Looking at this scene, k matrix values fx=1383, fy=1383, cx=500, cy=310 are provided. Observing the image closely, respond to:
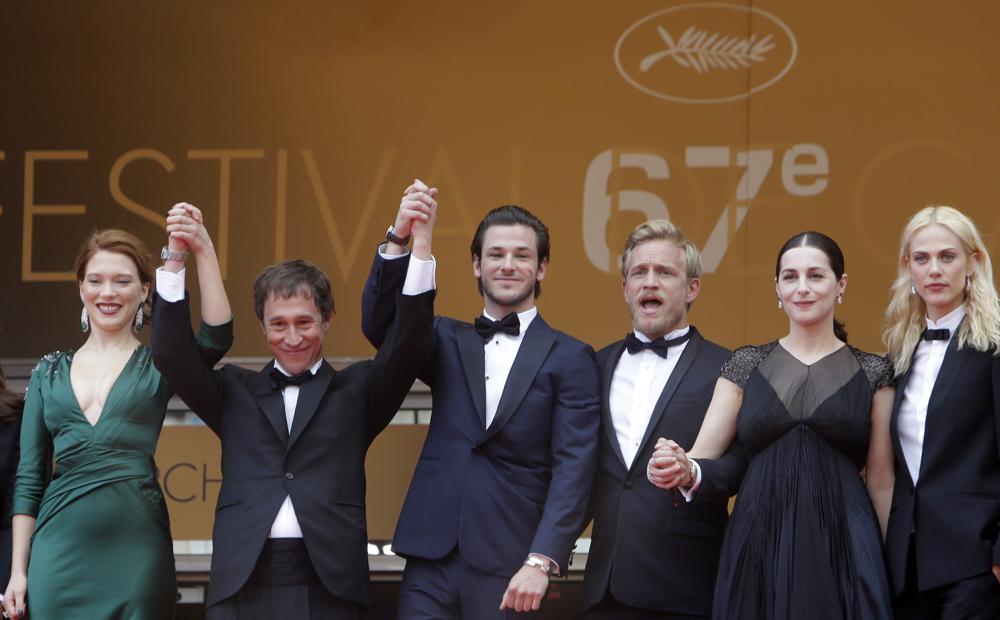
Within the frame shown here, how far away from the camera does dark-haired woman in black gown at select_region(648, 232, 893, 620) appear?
4000 millimetres

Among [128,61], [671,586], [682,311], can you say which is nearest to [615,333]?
[682,311]

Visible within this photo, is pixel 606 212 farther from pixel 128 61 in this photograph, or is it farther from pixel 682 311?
pixel 128 61

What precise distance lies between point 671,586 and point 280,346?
4.74ft

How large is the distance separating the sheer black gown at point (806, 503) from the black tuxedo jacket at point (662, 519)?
15 cm

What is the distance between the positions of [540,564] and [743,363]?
91cm

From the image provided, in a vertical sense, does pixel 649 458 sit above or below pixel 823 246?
below

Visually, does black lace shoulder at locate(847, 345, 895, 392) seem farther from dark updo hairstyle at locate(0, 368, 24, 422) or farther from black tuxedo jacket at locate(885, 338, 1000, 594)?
dark updo hairstyle at locate(0, 368, 24, 422)

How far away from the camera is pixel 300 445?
14.2 feet

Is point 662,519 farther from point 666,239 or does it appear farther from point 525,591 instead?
point 666,239

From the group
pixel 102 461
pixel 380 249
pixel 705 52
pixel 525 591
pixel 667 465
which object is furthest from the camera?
pixel 705 52

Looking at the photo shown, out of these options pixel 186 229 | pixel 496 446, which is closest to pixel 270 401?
pixel 186 229

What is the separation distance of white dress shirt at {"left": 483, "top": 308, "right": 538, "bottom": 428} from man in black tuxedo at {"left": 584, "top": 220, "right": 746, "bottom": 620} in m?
0.32

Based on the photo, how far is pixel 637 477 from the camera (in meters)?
4.36

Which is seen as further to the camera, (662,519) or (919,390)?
(662,519)
